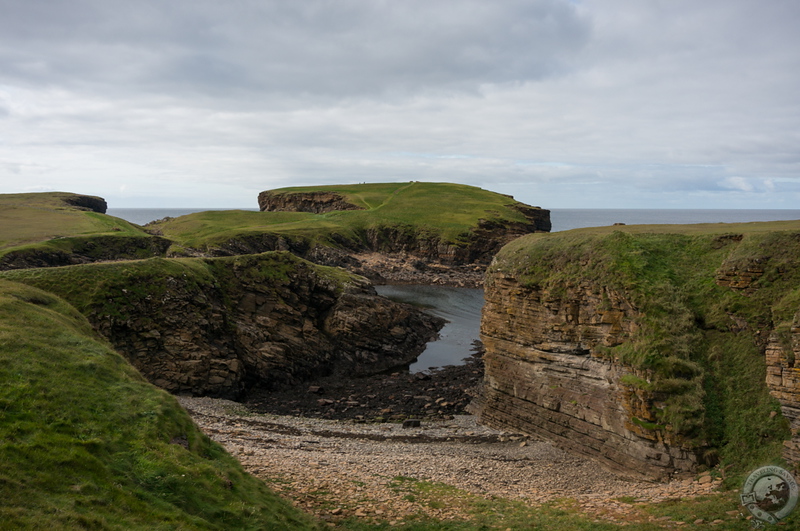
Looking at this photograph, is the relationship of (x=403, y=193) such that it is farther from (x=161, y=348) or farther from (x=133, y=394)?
(x=133, y=394)

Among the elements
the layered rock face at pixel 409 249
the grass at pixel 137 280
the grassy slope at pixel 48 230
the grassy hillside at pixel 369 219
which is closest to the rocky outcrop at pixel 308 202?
the grassy hillside at pixel 369 219

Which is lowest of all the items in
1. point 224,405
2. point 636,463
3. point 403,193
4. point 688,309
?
point 224,405

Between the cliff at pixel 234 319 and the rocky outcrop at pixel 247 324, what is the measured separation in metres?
0.09

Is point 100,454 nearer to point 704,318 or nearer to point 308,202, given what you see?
point 704,318

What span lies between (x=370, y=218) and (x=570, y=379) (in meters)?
102

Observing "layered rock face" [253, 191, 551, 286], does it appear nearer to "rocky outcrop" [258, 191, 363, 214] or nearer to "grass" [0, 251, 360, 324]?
"rocky outcrop" [258, 191, 363, 214]

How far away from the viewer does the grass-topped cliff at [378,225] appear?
10550cm

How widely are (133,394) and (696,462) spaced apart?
23.0 m

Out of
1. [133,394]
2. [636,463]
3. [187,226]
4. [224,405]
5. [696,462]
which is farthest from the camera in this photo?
[187,226]

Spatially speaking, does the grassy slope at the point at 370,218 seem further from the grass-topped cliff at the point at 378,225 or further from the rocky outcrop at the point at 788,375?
the rocky outcrop at the point at 788,375

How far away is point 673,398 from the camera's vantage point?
2314 cm

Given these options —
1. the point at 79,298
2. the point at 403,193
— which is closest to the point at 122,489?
the point at 79,298

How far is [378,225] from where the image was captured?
12231cm

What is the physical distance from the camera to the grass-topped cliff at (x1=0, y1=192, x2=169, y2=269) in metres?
62.8
